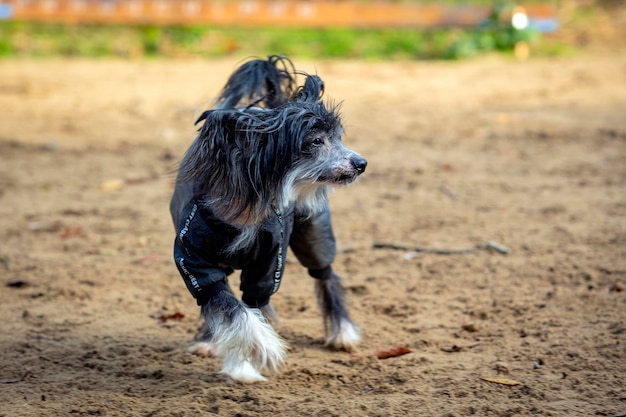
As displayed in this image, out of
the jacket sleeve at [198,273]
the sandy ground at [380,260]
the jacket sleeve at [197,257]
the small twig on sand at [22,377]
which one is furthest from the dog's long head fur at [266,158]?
the small twig on sand at [22,377]

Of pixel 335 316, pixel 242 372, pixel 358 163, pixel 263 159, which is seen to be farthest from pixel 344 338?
pixel 263 159

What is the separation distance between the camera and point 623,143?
8344 mm

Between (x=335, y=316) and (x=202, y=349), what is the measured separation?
72 centimetres

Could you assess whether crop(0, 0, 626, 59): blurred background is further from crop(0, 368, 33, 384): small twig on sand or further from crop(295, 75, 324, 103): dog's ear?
crop(0, 368, 33, 384): small twig on sand

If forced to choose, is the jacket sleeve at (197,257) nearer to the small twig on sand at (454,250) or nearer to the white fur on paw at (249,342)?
the white fur on paw at (249,342)

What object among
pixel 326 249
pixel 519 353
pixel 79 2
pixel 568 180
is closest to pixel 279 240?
pixel 326 249

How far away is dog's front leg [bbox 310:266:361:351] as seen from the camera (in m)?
4.53

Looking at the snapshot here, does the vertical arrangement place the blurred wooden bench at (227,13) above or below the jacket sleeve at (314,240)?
above

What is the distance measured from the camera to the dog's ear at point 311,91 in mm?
3900

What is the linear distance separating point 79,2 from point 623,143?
9.30 metres

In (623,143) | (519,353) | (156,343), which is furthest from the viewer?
(623,143)

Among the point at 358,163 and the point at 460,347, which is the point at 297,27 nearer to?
the point at 460,347

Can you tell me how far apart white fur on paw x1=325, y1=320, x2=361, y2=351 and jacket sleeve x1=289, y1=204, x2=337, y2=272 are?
0.33m

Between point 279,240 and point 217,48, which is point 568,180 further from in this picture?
point 217,48
